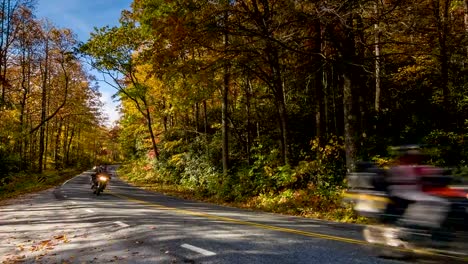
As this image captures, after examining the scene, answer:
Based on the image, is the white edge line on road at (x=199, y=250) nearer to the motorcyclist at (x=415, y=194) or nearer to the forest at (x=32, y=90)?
the motorcyclist at (x=415, y=194)

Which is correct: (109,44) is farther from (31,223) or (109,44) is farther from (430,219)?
(430,219)

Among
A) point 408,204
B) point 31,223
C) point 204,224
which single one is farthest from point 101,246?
point 408,204

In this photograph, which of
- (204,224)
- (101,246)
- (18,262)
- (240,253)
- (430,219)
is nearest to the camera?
(430,219)

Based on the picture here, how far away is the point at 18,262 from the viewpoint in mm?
7461

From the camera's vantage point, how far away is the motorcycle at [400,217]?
17.9ft

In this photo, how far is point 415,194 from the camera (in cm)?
572

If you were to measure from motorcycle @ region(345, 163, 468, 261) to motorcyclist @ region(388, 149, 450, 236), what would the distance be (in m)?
0.08

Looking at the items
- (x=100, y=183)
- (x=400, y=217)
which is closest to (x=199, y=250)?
(x=400, y=217)

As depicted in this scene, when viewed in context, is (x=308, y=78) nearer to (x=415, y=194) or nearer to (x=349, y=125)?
(x=349, y=125)

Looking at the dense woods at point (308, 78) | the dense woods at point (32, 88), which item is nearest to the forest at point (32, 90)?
the dense woods at point (32, 88)

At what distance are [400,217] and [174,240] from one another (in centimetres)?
443

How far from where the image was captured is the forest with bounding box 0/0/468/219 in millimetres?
13836

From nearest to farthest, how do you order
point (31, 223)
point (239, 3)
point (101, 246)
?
point (101, 246)
point (31, 223)
point (239, 3)

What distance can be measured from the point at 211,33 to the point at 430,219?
11238 mm
